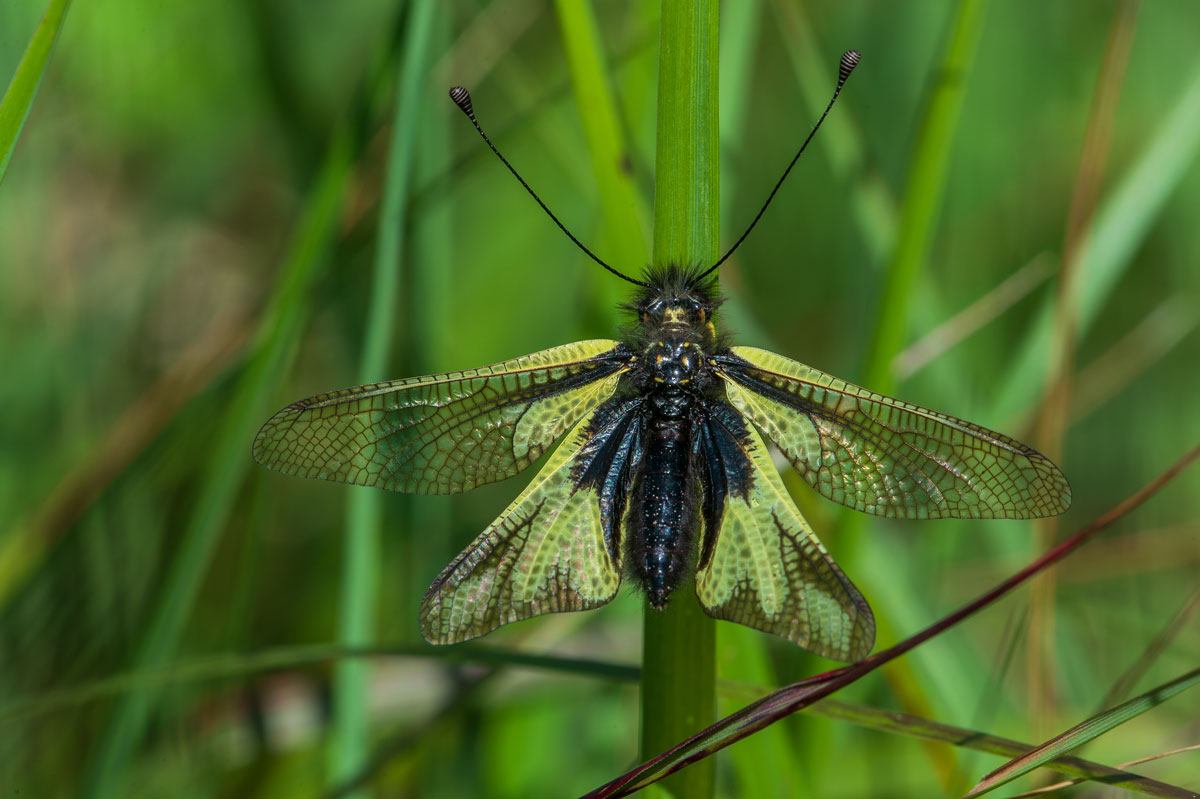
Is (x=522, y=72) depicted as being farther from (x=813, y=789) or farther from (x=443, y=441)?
(x=813, y=789)

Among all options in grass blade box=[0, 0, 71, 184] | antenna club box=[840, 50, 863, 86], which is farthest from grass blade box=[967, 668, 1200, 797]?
grass blade box=[0, 0, 71, 184]

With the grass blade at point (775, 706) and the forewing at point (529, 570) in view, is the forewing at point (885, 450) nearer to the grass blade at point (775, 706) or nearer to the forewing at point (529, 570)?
the grass blade at point (775, 706)

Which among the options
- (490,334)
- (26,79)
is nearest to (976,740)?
(26,79)

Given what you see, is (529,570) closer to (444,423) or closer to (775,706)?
(444,423)

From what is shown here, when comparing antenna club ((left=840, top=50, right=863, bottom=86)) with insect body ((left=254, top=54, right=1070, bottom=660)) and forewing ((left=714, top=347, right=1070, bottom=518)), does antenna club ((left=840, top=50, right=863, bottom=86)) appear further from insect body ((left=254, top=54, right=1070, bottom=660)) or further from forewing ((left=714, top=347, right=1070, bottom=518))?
forewing ((left=714, top=347, right=1070, bottom=518))

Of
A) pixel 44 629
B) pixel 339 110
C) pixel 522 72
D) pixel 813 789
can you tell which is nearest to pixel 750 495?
pixel 813 789

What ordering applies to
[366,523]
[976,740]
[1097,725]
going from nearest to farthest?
[1097,725], [976,740], [366,523]

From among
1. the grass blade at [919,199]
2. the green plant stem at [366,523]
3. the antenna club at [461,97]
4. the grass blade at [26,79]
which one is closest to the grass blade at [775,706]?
the grass blade at [919,199]

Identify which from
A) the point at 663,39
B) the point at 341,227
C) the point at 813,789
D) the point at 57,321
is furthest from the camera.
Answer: the point at 57,321
